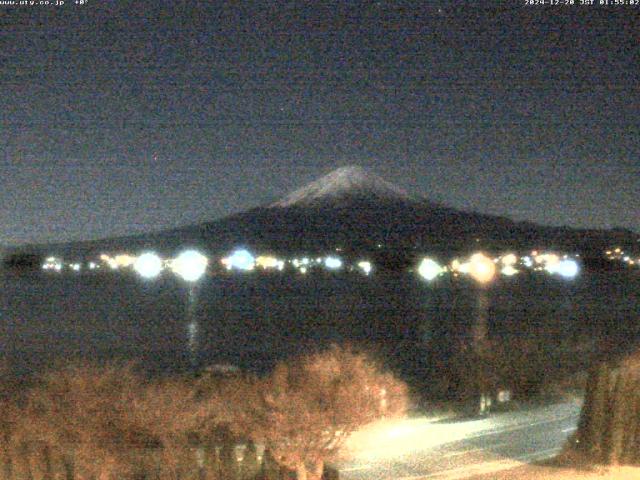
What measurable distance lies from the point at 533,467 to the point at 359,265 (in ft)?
239

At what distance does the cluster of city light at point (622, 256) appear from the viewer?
245 ft

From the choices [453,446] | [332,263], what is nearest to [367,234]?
[332,263]

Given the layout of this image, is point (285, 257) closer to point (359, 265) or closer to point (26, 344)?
point (359, 265)

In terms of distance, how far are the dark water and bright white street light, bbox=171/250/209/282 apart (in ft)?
21.9

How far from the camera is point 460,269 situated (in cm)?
7869

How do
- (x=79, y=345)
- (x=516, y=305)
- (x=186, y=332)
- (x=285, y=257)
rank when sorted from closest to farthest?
(x=79, y=345)
(x=186, y=332)
(x=516, y=305)
(x=285, y=257)

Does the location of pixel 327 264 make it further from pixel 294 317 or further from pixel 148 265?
pixel 294 317

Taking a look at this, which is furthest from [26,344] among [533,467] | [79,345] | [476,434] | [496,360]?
[533,467]

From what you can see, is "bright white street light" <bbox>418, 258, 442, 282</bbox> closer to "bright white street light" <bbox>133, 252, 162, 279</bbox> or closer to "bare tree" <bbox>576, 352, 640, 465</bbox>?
"bright white street light" <bbox>133, 252, 162, 279</bbox>

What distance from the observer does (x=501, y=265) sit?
79.9 metres

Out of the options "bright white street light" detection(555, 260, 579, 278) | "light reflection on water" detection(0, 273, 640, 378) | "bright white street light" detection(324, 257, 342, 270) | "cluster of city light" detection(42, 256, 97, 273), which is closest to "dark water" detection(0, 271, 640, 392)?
"light reflection on water" detection(0, 273, 640, 378)

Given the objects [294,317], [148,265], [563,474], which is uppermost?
[148,265]

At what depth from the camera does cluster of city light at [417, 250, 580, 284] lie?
7812 cm

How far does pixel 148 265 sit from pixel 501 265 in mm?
32455
